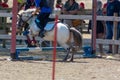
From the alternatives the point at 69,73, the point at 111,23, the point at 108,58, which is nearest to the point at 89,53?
the point at 108,58

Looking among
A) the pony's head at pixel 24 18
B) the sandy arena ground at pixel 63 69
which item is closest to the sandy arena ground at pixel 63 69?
the sandy arena ground at pixel 63 69

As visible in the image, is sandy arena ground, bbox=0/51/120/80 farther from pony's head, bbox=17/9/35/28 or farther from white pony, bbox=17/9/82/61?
pony's head, bbox=17/9/35/28

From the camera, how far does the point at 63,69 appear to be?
43.8 ft

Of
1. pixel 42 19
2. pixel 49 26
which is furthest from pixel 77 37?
pixel 42 19

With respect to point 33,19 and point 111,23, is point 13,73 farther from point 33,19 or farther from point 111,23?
point 111,23

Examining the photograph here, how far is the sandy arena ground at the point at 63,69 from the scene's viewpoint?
11891 millimetres

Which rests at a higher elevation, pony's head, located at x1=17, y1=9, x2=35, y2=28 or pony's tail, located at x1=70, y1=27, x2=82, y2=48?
pony's head, located at x1=17, y1=9, x2=35, y2=28

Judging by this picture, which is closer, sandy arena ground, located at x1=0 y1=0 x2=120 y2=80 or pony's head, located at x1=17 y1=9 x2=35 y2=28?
sandy arena ground, located at x1=0 y1=0 x2=120 y2=80

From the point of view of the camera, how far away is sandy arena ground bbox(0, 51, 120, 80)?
11891 mm

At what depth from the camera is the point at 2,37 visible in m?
18.0

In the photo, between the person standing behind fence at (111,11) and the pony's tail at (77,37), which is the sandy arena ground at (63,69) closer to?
the pony's tail at (77,37)

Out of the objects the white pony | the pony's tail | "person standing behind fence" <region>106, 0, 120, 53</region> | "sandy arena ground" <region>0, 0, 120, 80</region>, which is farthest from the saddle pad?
"person standing behind fence" <region>106, 0, 120, 53</region>

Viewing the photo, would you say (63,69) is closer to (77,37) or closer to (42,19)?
(77,37)

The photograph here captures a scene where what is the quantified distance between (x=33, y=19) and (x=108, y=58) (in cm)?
269
